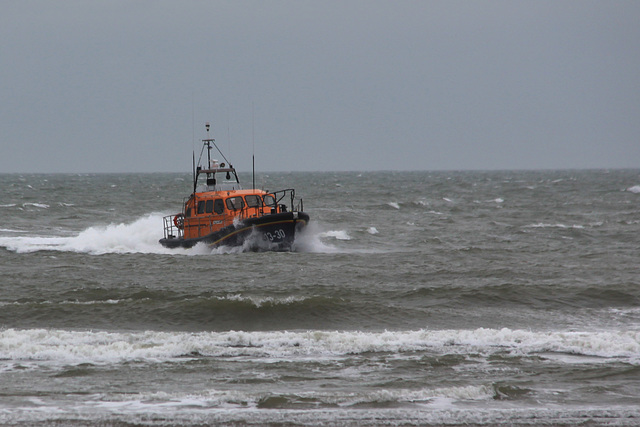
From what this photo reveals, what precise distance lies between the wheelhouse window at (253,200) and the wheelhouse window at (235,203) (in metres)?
0.21

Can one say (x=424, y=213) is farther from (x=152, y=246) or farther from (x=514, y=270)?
(x=514, y=270)

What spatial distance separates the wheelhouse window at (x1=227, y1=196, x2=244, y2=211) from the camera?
73.6 ft

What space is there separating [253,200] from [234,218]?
0.95 metres

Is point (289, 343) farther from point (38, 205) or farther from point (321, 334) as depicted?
point (38, 205)

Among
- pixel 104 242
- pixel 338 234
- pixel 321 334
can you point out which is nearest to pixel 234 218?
pixel 104 242

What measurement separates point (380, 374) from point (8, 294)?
9.57m

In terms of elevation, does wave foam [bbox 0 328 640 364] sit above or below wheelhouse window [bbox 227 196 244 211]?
below

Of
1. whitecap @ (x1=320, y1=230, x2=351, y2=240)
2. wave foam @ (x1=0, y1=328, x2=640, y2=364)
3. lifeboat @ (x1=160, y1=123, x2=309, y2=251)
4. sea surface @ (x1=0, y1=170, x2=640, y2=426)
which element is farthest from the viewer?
whitecap @ (x1=320, y1=230, x2=351, y2=240)

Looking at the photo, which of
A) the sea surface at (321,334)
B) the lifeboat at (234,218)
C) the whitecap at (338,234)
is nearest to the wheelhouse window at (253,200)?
the lifeboat at (234,218)

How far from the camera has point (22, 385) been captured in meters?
9.47

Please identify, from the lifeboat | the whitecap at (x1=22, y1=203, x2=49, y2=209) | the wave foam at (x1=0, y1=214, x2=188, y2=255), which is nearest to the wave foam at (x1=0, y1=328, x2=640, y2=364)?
the lifeboat

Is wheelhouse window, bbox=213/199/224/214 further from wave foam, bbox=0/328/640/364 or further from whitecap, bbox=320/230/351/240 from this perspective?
wave foam, bbox=0/328/640/364

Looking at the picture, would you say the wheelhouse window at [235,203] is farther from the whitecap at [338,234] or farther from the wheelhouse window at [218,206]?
the whitecap at [338,234]

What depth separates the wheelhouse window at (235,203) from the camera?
2242cm
